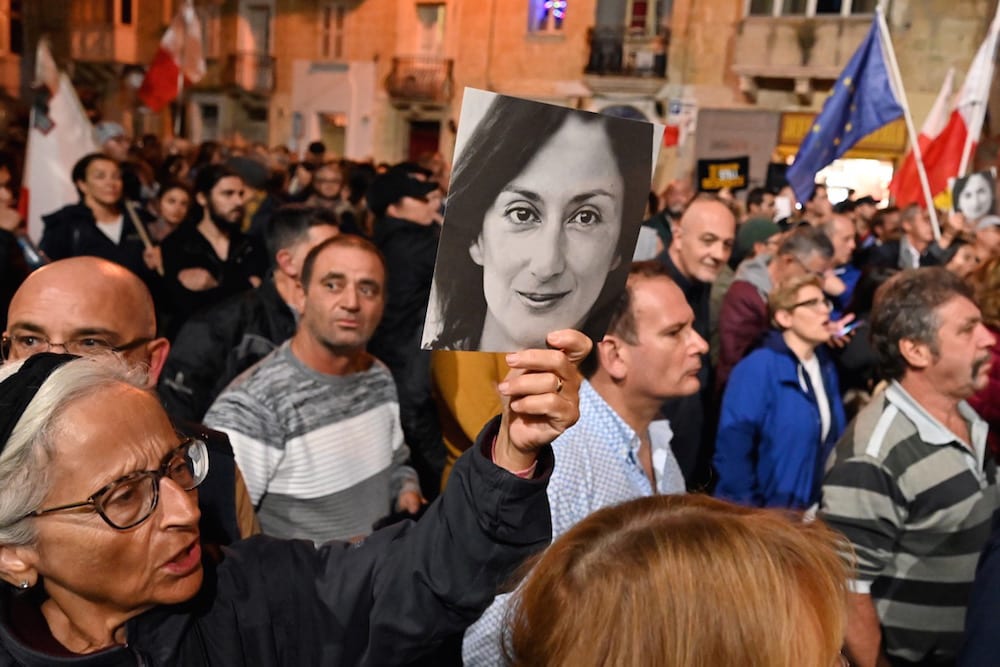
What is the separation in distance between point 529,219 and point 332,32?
1176 inches

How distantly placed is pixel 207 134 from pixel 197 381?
102ft

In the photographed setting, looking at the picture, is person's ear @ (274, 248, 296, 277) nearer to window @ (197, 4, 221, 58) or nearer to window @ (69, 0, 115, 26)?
window @ (197, 4, 221, 58)

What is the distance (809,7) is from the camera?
21.0 meters

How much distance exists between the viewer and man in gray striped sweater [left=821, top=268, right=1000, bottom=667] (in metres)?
2.83

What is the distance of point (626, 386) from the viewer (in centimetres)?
286

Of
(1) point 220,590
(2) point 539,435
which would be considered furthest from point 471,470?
(1) point 220,590

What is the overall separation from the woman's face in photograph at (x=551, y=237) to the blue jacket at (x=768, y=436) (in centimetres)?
255

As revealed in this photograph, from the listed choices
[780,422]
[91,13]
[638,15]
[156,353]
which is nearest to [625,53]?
[638,15]

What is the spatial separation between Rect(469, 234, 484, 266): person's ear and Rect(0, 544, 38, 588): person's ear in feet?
2.78

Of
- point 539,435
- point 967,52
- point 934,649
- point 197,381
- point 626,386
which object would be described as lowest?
point 934,649

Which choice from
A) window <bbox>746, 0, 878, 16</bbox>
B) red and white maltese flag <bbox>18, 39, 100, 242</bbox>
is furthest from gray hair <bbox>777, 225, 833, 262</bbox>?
window <bbox>746, 0, 878, 16</bbox>

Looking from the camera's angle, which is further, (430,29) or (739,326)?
(430,29)

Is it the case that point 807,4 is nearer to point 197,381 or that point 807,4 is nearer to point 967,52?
point 967,52

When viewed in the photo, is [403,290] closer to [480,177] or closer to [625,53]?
[480,177]
